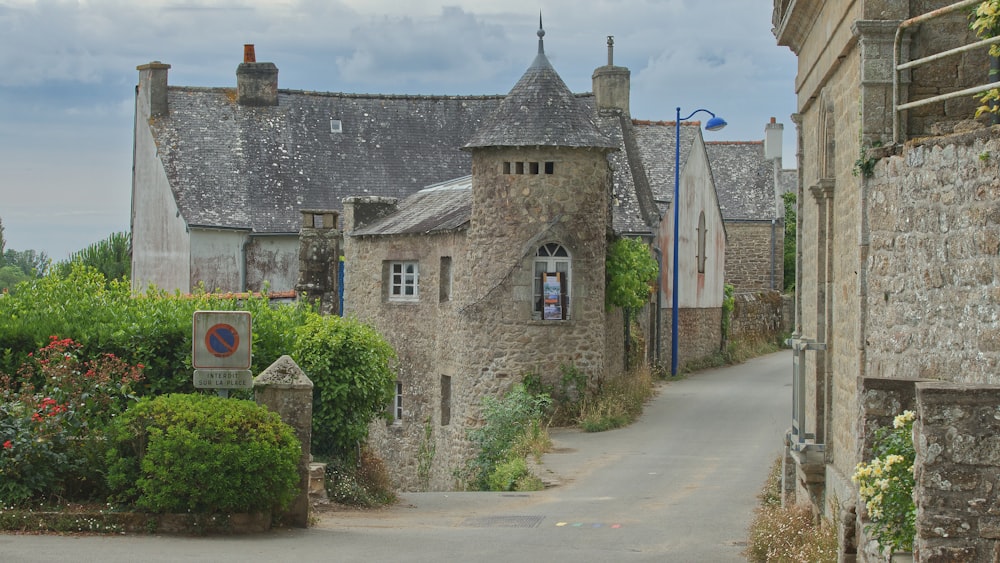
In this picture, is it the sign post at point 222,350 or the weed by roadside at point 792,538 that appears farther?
the sign post at point 222,350

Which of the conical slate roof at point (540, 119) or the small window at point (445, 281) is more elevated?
the conical slate roof at point (540, 119)

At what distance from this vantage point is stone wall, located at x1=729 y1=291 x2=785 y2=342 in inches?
1687

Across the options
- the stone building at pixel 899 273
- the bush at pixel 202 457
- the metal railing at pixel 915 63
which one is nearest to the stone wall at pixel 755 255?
the stone building at pixel 899 273

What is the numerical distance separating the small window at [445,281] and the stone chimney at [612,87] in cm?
1159

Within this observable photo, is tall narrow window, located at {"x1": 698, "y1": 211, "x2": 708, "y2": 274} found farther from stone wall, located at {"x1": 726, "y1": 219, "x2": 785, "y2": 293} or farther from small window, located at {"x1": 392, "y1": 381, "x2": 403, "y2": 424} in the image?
small window, located at {"x1": 392, "y1": 381, "x2": 403, "y2": 424}

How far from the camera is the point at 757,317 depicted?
44.3 m

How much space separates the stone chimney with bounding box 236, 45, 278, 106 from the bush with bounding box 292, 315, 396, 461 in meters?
25.8

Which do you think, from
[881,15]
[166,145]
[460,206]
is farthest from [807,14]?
[166,145]

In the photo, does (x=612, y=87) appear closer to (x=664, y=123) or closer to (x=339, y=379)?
(x=664, y=123)

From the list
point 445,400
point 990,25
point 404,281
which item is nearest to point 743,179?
point 404,281

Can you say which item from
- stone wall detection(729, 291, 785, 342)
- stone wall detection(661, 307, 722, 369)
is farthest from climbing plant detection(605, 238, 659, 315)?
stone wall detection(729, 291, 785, 342)

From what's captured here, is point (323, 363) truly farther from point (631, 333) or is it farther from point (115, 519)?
point (631, 333)

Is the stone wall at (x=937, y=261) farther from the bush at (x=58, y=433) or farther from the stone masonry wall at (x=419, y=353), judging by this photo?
the stone masonry wall at (x=419, y=353)

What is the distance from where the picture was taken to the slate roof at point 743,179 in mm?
50406
